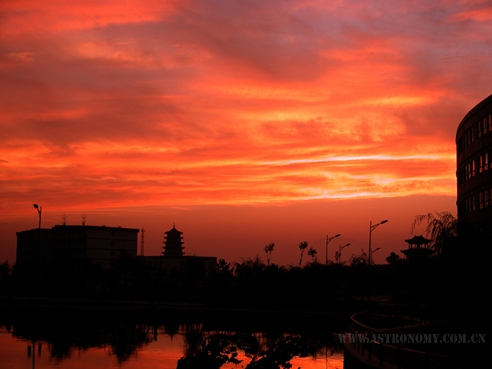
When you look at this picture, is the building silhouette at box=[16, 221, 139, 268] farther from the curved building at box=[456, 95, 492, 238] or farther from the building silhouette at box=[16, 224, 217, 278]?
the curved building at box=[456, 95, 492, 238]

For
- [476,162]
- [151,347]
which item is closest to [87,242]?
[476,162]

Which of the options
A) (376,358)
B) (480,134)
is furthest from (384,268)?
(376,358)

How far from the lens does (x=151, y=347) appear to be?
3116cm

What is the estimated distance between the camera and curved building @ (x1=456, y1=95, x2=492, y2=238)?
46.2m

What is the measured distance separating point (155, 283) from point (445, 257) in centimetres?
9140

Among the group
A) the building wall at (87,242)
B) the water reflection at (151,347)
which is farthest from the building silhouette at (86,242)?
the water reflection at (151,347)

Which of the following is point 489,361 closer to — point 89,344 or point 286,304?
point 89,344

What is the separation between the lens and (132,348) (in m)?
30.6

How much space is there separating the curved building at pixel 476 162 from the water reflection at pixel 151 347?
Answer: 60.1 ft

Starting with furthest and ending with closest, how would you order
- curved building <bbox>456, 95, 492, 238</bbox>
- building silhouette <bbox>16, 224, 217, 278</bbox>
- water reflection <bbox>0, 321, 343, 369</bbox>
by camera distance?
1. building silhouette <bbox>16, 224, 217, 278</bbox>
2. curved building <bbox>456, 95, 492, 238</bbox>
3. water reflection <bbox>0, 321, 343, 369</bbox>

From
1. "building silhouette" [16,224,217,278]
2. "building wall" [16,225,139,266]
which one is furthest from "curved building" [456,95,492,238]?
"building wall" [16,225,139,266]

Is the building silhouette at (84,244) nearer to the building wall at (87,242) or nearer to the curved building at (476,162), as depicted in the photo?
the building wall at (87,242)

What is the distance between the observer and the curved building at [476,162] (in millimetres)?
46188

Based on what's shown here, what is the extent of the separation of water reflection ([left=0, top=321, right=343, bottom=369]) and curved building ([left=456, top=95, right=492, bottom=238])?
60.1 feet
